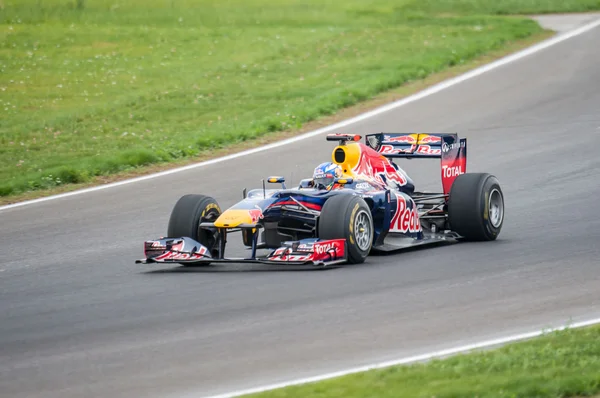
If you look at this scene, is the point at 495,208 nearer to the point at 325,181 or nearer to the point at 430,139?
the point at 430,139

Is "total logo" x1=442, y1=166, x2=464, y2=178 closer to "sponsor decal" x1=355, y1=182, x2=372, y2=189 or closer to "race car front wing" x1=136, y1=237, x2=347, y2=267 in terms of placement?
"sponsor decal" x1=355, y1=182, x2=372, y2=189

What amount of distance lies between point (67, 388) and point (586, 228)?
26.5ft

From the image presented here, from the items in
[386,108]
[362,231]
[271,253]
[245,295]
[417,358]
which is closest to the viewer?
[417,358]

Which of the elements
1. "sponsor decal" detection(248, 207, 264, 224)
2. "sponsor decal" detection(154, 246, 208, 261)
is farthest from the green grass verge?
"sponsor decal" detection(154, 246, 208, 261)

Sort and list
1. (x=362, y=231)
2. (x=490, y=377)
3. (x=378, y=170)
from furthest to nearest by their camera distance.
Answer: (x=378, y=170)
(x=362, y=231)
(x=490, y=377)

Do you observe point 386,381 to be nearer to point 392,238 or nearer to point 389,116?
point 392,238

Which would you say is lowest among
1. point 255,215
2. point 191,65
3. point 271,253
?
point 271,253

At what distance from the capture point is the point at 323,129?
22781 millimetres

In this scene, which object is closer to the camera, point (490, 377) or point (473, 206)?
point (490, 377)

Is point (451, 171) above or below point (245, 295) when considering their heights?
above

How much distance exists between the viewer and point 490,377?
24.2 feet

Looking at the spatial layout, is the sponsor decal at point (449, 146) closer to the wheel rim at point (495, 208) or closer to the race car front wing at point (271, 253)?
the wheel rim at point (495, 208)

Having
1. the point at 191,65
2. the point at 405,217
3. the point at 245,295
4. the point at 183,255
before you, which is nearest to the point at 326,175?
the point at 405,217

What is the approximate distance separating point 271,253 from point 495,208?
10.6 feet
